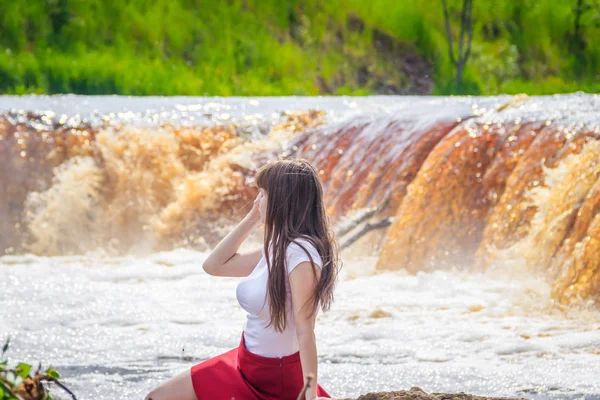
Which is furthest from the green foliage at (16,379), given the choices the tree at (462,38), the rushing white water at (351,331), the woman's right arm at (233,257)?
the tree at (462,38)

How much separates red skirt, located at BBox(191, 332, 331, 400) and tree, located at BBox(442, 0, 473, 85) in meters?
12.5

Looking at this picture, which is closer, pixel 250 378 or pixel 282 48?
pixel 250 378

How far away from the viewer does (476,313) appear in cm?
560

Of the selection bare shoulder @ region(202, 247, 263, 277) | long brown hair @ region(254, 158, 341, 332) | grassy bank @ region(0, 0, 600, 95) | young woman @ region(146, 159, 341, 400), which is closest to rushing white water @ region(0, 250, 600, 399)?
bare shoulder @ region(202, 247, 263, 277)

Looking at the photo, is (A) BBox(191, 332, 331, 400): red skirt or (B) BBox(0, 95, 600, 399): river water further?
(B) BBox(0, 95, 600, 399): river water

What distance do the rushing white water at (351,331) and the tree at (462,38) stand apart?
825 cm

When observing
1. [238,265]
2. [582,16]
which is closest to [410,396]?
[238,265]

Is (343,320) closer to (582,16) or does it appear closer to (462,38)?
(462,38)

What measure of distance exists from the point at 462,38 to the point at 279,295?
1343cm

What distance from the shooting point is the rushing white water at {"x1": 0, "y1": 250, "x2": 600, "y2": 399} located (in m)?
4.25

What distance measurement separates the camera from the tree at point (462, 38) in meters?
14.9

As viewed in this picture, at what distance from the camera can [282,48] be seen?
15273 millimetres

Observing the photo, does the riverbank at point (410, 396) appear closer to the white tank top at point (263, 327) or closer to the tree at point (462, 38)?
the white tank top at point (263, 327)

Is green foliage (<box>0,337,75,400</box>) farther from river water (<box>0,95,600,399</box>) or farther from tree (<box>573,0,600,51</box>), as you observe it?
tree (<box>573,0,600,51</box>)
